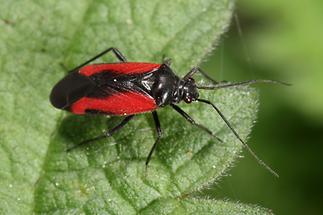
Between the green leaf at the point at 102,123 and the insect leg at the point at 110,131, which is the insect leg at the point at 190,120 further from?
the insect leg at the point at 110,131

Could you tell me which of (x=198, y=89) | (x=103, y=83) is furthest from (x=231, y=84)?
(x=103, y=83)

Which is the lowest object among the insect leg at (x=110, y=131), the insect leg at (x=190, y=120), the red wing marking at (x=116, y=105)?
the insect leg at (x=110, y=131)

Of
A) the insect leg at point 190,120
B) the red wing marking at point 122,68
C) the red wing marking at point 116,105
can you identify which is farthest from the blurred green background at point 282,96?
the red wing marking at point 116,105

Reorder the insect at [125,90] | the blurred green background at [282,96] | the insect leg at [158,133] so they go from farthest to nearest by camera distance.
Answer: the blurred green background at [282,96] → the insect at [125,90] → the insect leg at [158,133]

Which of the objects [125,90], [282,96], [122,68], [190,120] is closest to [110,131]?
[125,90]

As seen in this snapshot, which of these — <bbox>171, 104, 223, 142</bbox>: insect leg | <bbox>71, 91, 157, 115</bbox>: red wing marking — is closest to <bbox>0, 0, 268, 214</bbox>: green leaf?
<bbox>171, 104, 223, 142</bbox>: insect leg

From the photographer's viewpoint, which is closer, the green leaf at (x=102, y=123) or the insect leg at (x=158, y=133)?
the green leaf at (x=102, y=123)
